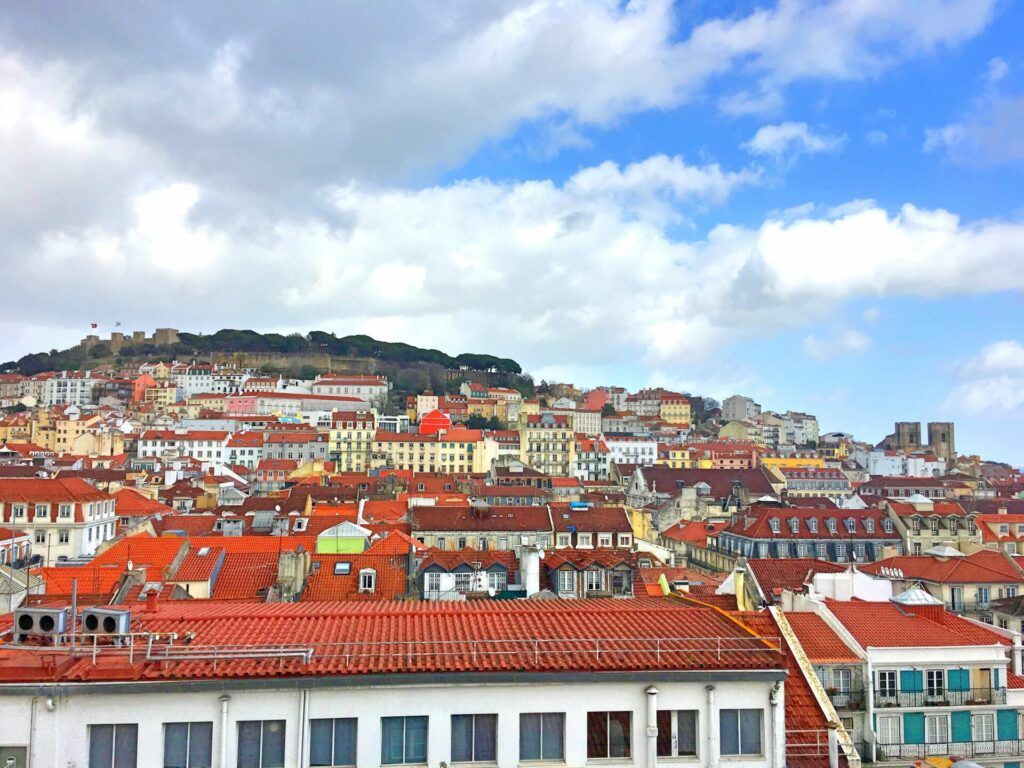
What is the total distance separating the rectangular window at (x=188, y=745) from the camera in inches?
417

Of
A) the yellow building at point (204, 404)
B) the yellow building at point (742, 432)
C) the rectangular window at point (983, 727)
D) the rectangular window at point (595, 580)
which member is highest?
the yellow building at point (204, 404)

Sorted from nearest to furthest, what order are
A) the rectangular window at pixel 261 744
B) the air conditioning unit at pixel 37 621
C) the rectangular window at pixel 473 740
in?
the rectangular window at pixel 261 744
the rectangular window at pixel 473 740
the air conditioning unit at pixel 37 621

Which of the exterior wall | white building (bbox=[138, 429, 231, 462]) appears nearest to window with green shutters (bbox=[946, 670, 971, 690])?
the exterior wall

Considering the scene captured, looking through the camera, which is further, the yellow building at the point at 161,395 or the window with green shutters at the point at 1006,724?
the yellow building at the point at 161,395

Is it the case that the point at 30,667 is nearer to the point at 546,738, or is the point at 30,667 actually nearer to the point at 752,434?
the point at 546,738

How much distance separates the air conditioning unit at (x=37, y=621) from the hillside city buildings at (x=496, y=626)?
3 centimetres

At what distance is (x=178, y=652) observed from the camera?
1101 cm

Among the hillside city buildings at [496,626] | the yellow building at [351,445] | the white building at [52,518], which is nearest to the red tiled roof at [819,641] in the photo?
the hillside city buildings at [496,626]

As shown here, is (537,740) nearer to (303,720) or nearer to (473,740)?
(473,740)

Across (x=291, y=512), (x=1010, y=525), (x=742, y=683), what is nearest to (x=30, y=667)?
(x=742, y=683)

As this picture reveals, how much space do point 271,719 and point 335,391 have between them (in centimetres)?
16753

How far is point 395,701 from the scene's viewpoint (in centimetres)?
1098

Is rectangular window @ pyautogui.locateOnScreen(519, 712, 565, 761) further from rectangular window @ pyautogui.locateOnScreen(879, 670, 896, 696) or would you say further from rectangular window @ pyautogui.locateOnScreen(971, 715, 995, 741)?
rectangular window @ pyautogui.locateOnScreen(971, 715, 995, 741)

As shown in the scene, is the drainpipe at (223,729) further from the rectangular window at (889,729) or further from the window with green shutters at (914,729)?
the window with green shutters at (914,729)
